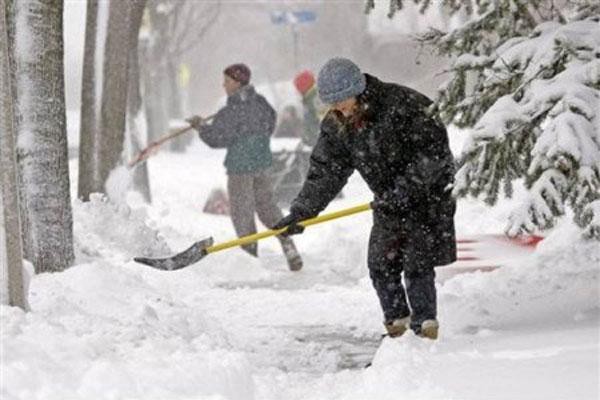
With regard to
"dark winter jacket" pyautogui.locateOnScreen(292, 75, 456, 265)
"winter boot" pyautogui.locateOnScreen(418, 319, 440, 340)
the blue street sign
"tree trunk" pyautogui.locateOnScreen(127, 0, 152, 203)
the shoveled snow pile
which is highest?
"dark winter jacket" pyautogui.locateOnScreen(292, 75, 456, 265)

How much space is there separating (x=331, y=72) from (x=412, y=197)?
79cm

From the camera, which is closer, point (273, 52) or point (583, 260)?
point (583, 260)

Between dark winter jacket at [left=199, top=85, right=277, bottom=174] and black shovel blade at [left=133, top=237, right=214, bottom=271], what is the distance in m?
3.53

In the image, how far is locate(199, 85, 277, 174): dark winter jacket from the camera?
1008cm

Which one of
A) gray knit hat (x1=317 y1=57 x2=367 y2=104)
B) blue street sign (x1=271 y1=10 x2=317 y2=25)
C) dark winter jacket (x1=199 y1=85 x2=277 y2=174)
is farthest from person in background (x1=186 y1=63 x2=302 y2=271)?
blue street sign (x1=271 y1=10 x2=317 y2=25)

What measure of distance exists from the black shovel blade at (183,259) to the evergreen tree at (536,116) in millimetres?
1590

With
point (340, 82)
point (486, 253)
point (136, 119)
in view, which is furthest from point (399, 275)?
point (136, 119)

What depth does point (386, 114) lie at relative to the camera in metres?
5.80

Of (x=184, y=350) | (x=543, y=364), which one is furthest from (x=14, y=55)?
(x=543, y=364)

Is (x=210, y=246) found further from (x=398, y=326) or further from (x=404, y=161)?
(x=404, y=161)

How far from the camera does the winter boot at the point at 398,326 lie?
616 centimetres

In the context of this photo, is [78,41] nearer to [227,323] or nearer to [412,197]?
[227,323]

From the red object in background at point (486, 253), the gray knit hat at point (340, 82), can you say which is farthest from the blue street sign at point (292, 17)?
the gray knit hat at point (340, 82)

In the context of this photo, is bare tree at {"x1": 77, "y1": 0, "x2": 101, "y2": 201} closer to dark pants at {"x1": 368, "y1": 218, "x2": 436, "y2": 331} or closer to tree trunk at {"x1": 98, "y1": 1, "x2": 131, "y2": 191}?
tree trunk at {"x1": 98, "y1": 1, "x2": 131, "y2": 191}
